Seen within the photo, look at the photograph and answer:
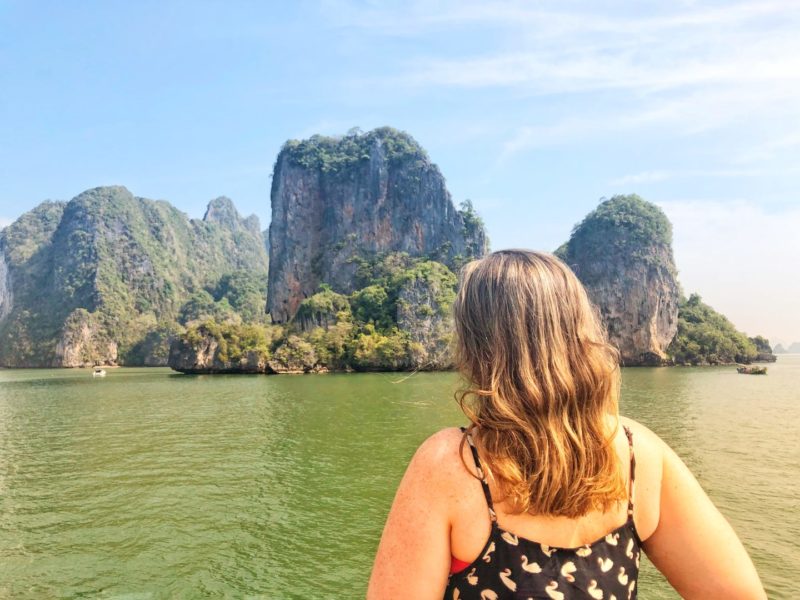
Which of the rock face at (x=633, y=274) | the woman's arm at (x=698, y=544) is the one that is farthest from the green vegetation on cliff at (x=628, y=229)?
the woman's arm at (x=698, y=544)

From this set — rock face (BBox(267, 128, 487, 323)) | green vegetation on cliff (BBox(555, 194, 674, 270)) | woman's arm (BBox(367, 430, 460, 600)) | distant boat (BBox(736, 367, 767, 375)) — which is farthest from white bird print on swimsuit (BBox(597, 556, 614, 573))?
green vegetation on cliff (BBox(555, 194, 674, 270))

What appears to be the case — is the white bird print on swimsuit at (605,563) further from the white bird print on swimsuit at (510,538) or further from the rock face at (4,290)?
the rock face at (4,290)

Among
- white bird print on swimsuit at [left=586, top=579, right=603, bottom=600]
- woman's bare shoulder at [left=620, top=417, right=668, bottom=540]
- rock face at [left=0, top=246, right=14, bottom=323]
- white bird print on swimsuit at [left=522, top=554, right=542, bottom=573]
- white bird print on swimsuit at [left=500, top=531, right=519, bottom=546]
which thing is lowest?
white bird print on swimsuit at [left=586, top=579, right=603, bottom=600]

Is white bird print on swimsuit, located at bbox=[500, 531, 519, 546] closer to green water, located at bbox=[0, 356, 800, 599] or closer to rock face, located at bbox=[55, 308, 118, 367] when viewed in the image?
green water, located at bbox=[0, 356, 800, 599]

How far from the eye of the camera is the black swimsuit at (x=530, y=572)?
3.78 feet

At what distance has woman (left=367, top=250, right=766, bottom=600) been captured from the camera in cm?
111

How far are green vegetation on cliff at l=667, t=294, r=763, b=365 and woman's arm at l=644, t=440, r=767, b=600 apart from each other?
74884 millimetres

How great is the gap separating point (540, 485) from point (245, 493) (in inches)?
404

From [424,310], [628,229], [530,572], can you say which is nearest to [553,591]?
[530,572]

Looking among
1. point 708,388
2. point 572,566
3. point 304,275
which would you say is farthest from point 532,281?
point 304,275

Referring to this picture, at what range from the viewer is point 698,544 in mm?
1232

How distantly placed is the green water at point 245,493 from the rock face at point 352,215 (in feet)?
196

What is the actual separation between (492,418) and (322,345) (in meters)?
58.1

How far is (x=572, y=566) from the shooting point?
1.18 metres
